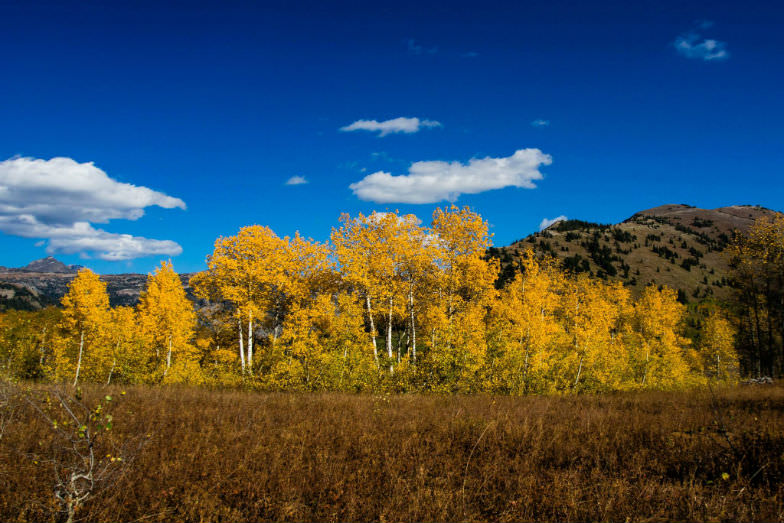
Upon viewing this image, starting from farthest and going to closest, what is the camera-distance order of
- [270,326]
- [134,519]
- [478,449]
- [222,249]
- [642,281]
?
1. [642,281]
2. [270,326]
3. [222,249]
4. [478,449]
5. [134,519]

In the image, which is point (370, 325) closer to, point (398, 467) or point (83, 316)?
point (398, 467)

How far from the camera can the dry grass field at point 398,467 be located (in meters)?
5.65

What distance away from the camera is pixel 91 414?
183 inches

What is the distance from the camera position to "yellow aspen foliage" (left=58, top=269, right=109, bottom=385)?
3809 cm

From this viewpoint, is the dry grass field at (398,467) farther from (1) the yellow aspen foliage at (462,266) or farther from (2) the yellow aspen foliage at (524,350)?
(1) the yellow aspen foliage at (462,266)

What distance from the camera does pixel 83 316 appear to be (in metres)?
38.8

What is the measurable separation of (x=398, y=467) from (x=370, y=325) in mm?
20500

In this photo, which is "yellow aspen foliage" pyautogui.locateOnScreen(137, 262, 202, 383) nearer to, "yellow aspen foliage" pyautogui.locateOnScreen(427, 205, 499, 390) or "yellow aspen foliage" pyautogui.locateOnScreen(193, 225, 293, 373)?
"yellow aspen foliage" pyautogui.locateOnScreen(193, 225, 293, 373)

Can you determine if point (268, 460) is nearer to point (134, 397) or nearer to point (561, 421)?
point (561, 421)

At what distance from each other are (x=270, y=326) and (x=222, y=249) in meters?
8.97

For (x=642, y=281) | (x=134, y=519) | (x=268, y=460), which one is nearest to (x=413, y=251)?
(x=268, y=460)

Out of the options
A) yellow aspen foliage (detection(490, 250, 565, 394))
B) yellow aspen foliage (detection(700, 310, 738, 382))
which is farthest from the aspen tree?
yellow aspen foliage (detection(700, 310, 738, 382))

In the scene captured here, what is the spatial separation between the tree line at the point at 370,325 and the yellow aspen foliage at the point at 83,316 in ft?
0.48

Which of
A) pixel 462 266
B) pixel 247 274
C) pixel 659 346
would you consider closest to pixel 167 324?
pixel 247 274
